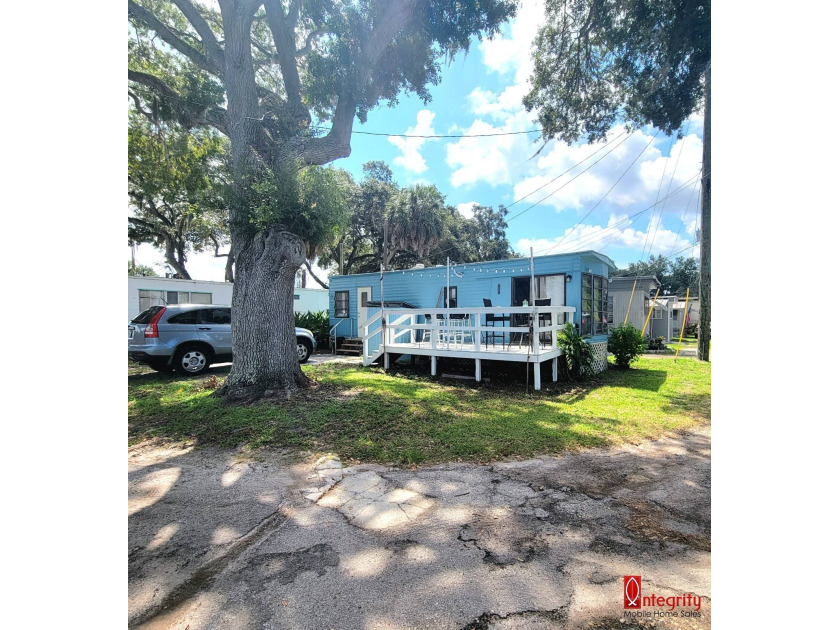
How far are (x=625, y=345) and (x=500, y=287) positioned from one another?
→ 132 inches

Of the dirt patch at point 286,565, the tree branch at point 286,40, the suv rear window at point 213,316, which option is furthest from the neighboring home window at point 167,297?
the dirt patch at point 286,565

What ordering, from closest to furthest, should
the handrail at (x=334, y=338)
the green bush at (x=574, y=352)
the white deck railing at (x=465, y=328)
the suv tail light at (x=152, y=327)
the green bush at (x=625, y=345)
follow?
1. the white deck railing at (x=465, y=328)
2. the suv tail light at (x=152, y=327)
3. the green bush at (x=574, y=352)
4. the green bush at (x=625, y=345)
5. the handrail at (x=334, y=338)

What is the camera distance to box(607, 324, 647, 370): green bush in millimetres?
8422

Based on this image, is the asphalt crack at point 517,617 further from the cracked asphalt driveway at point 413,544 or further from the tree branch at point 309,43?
the tree branch at point 309,43

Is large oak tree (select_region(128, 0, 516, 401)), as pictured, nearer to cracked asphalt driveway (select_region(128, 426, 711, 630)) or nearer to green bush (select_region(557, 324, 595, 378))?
cracked asphalt driveway (select_region(128, 426, 711, 630))

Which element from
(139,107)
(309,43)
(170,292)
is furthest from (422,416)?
(170,292)

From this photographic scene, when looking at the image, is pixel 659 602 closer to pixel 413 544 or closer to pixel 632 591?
pixel 632 591

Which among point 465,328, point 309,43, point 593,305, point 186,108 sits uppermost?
point 309,43

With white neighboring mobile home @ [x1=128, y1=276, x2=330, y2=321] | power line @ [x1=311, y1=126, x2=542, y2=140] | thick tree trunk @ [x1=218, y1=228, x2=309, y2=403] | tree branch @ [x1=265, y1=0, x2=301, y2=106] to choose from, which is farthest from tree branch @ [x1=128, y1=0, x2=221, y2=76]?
white neighboring mobile home @ [x1=128, y1=276, x2=330, y2=321]

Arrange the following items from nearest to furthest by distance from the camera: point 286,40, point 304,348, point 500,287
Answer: point 286,40, point 304,348, point 500,287

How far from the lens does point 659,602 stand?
1474mm

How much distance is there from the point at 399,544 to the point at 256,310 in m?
4.29

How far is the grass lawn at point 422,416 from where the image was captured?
3.56 meters
